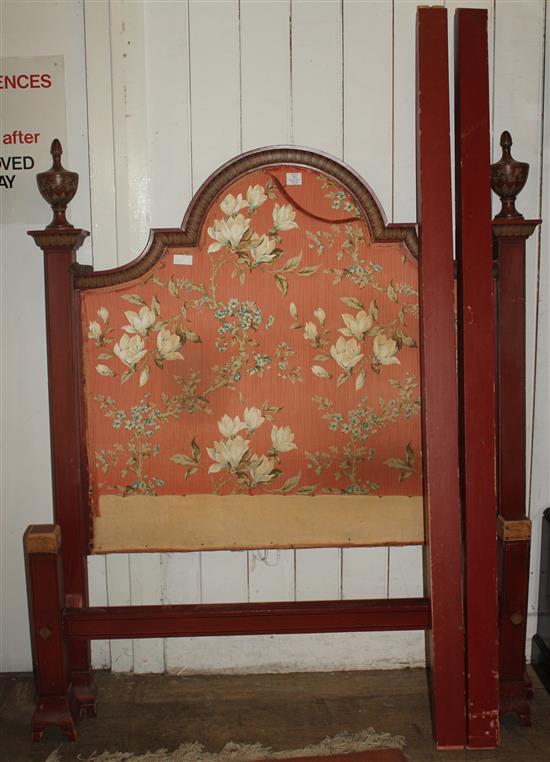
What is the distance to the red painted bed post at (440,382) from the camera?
1821 mm

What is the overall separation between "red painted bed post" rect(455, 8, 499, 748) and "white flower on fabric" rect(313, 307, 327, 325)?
0.37 metres

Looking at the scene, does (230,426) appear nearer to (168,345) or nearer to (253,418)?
(253,418)

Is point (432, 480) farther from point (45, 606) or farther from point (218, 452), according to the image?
point (45, 606)

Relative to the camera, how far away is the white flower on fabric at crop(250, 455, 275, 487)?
2.00 metres

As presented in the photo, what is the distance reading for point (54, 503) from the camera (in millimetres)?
1941

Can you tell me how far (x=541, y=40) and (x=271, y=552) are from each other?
171 cm

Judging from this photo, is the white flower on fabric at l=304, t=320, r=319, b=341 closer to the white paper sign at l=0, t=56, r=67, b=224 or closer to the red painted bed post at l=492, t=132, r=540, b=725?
the red painted bed post at l=492, t=132, r=540, b=725

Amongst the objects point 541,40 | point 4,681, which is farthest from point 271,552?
point 541,40

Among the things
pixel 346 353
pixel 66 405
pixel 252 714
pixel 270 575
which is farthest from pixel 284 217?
pixel 252 714

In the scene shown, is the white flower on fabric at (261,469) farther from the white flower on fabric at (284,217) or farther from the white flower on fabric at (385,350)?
the white flower on fabric at (284,217)

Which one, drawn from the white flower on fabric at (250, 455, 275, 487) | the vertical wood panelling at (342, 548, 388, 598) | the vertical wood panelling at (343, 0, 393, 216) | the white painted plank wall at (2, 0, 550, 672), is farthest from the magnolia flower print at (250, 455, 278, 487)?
the vertical wood panelling at (343, 0, 393, 216)

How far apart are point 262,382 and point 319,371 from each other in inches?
6.4

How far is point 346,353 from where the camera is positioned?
77.9 inches

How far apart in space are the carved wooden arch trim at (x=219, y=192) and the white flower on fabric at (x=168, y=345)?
7.0 inches
